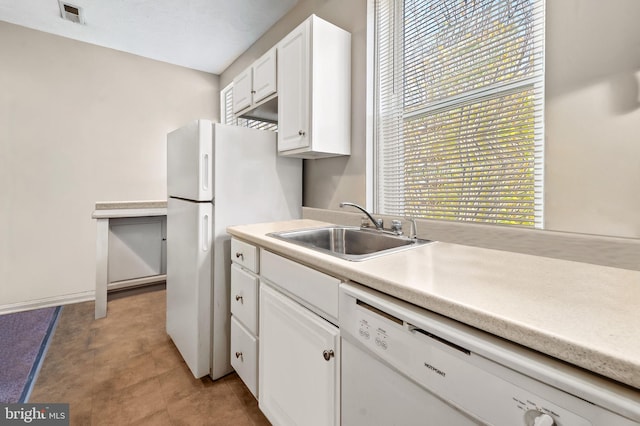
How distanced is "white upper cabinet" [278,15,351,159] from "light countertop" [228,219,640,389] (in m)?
0.86

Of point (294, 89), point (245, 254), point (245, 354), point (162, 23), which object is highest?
point (162, 23)

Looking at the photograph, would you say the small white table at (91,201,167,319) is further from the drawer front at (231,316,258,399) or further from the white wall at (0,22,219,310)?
the drawer front at (231,316,258,399)

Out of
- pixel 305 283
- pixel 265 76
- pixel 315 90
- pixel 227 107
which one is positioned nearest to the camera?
pixel 305 283

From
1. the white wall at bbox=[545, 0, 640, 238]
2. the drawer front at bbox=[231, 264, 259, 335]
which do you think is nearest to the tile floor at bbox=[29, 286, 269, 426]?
the drawer front at bbox=[231, 264, 259, 335]

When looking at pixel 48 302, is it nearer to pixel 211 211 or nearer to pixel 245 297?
pixel 211 211

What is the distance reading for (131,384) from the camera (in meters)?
1.70

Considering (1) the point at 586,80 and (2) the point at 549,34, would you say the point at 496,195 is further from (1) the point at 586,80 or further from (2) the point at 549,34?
(2) the point at 549,34

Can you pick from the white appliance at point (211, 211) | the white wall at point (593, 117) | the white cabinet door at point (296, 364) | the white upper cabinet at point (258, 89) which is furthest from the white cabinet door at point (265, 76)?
the white wall at point (593, 117)

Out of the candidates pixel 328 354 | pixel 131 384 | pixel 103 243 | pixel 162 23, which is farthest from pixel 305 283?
pixel 162 23

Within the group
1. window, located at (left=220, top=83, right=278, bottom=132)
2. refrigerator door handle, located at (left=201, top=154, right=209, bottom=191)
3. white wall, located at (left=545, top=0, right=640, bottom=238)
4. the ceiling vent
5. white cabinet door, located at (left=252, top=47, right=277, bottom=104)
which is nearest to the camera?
white wall, located at (left=545, top=0, right=640, bottom=238)

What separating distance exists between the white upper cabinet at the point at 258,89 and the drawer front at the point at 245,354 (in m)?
1.49

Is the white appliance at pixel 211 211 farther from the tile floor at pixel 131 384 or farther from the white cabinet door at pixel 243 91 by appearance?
the white cabinet door at pixel 243 91

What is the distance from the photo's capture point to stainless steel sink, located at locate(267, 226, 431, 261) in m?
1.42

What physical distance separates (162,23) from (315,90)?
1871 millimetres
